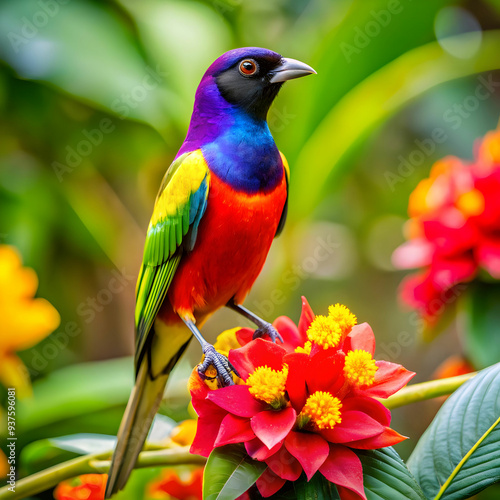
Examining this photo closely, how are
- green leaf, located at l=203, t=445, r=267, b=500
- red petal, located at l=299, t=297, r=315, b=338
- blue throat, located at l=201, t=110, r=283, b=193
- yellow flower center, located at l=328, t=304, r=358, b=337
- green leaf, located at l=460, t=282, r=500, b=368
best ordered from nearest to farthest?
green leaf, located at l=203, t=445, r=267, b=500 → yellow flower center, located at l=328, t=304, r=358, b=337 → red petal, located at l=299, t=297, r=315, b=338 → blue throat, located at l=201, t=110, r=283, b=193 → green leaf, located at l=460, t=282, r=500, b=368

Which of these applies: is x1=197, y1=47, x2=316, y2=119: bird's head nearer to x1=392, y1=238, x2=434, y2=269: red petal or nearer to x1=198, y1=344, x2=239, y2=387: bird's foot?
x1=198, y1=344, x2=239, y2=387: bird's foot

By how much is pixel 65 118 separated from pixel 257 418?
2218mm

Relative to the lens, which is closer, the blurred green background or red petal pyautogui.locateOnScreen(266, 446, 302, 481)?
red petal pyautogui.locateOnScreen(266, 446, 302, 481)

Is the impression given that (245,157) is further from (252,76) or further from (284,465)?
(284,465)

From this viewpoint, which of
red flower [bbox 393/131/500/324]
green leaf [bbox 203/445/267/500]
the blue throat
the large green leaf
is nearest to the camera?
green leaf [bbox 203/445/267/500]

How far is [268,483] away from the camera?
2.78ft

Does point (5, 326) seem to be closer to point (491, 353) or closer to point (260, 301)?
point (491, 353)

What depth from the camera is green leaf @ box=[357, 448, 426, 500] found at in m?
0.85

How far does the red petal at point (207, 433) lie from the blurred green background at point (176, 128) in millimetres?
1074

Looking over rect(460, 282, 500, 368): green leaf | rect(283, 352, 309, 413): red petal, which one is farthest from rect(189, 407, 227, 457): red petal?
rect(460, 282, 500, 368): green leaf

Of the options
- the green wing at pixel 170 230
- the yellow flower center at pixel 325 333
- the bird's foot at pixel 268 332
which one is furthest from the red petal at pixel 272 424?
the green wing at pixel 170 230

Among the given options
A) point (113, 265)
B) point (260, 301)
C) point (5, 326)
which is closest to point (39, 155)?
point (113, 265)

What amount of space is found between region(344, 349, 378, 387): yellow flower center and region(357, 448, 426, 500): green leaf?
0.12 meters

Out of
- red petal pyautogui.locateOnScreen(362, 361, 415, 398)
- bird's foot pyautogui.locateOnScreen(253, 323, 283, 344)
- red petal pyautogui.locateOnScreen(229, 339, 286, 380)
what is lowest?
red petal pyautogui.locateOnScreen(362, 361, 415, 398)
